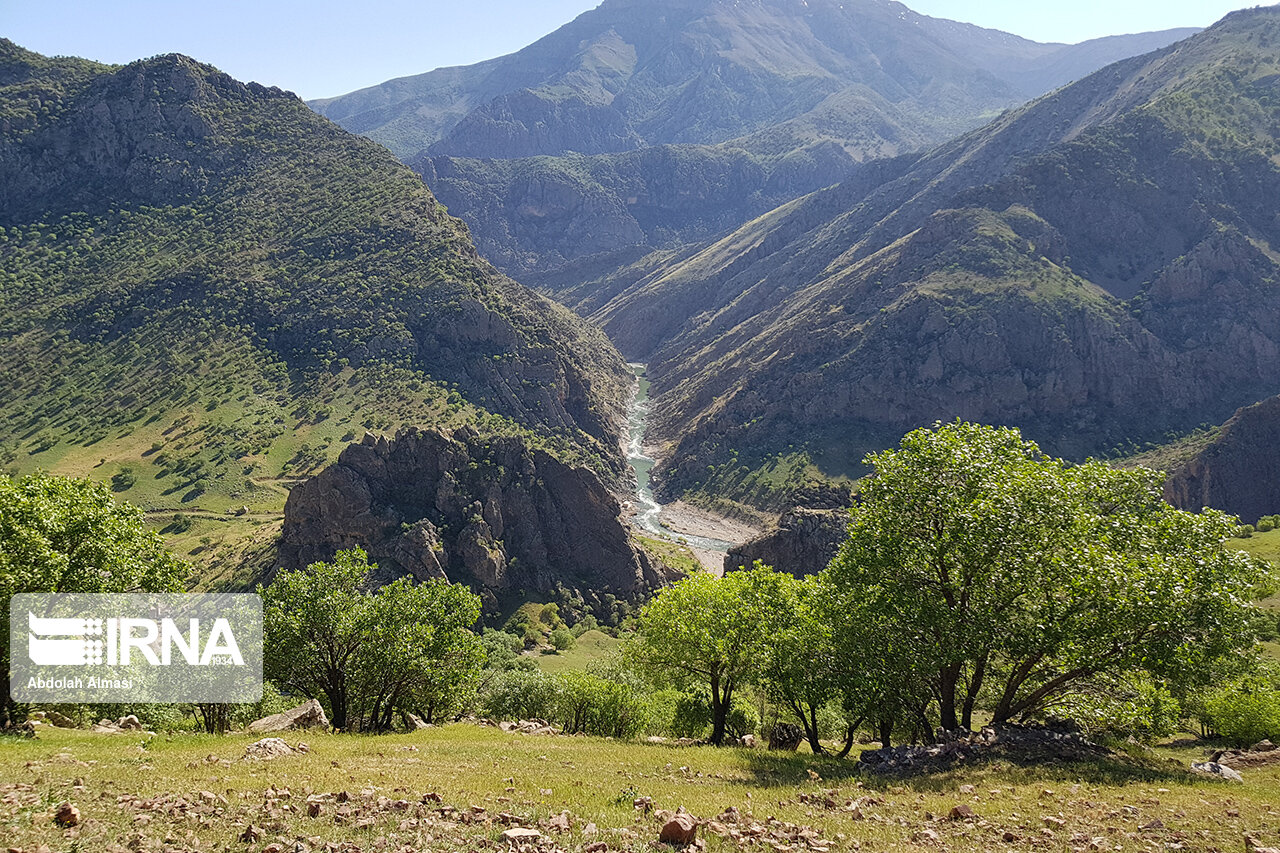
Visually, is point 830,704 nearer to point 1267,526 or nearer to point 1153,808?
point 1153,808

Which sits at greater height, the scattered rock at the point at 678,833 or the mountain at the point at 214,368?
the mountain at the point at 214,368

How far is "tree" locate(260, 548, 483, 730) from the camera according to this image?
36625 millimetres

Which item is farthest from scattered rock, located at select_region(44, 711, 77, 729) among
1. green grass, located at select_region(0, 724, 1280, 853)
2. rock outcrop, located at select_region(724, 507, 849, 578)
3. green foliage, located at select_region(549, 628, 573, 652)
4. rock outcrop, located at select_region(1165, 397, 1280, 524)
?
rock outcrop, located at select_region(1165, 397, 1280, 524)

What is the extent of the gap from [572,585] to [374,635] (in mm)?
87329

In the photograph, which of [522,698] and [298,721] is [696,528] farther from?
[298,721]

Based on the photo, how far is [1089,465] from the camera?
30.8m

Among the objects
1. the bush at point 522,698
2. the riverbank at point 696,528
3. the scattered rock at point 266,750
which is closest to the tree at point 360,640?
the scattered rock at point 266,750

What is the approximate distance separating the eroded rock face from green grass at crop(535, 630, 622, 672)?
13.0 m

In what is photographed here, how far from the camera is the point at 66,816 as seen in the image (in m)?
14.1

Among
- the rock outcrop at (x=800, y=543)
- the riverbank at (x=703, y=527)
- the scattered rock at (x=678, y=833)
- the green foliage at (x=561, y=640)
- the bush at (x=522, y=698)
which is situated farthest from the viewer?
the riverbank at (x=703, y=527)

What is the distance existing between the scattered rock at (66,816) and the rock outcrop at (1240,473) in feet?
633

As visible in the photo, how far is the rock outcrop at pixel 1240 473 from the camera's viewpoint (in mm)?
156125

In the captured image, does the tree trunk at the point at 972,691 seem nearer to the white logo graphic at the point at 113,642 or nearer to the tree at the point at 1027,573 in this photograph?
the tree at the point at 1027,573
